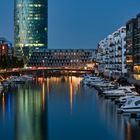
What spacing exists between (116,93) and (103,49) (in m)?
93.4

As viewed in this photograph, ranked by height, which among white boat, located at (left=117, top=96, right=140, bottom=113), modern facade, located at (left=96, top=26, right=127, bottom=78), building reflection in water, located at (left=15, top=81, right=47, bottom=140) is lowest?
building reflection in water, located at (left=15, top=81, right=47, bottom=140)

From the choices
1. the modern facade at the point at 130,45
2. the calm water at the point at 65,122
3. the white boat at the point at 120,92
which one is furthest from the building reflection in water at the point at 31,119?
the modern facade at the point at 130,45

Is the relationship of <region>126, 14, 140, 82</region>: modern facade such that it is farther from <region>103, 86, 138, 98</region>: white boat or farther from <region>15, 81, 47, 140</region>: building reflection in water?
<region>15, 81, 47, 140</region>: building reflection in water

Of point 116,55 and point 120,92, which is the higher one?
point 116,55

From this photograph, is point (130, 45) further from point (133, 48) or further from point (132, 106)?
point (132, 106)

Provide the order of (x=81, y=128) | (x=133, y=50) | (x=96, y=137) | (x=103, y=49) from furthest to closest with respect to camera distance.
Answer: (x=103, y=49) → (x=133, y=50) → (x=81, y=128) → (x=96, y=137)

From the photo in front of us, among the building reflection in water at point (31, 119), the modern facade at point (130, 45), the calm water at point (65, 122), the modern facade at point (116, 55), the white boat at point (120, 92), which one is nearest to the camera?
the calm water at point (65, 122)

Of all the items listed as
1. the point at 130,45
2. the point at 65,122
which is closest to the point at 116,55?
the point at 130,45

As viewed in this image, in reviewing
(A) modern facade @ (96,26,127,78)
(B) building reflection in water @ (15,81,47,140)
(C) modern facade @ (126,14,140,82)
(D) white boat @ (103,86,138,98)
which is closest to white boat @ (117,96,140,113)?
(B) building reflection in water @ (15,81,47,140)

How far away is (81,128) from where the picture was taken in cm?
4769

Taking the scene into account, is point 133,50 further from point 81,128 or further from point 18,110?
point 81,128

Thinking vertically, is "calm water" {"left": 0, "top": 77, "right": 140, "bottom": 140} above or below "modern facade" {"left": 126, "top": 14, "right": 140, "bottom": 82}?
below

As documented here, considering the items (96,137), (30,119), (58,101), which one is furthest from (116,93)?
(96,137)

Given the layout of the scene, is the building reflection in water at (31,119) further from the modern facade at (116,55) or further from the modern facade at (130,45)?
the modern facade at (116,55)
